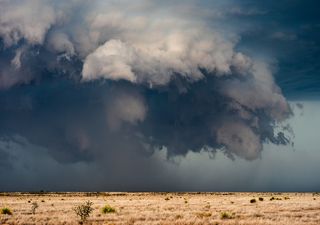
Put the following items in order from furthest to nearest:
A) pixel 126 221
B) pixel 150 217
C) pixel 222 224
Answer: pixel 150 217, pixel 126 221, pixel 222 224

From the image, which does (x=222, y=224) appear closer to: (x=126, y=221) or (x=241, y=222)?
(x=241, y=222)

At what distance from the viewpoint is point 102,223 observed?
31344 mm

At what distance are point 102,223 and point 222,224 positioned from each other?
30.0 feet

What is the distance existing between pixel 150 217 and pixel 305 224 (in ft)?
42.4

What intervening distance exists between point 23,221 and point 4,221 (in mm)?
1486

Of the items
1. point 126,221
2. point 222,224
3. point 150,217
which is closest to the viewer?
point 222,224

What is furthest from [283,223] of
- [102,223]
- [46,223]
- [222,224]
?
[46,223]

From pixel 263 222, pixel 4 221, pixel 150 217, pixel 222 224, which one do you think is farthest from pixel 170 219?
pixel 4 221

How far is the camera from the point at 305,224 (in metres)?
30.8

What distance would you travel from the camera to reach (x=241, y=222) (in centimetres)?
3139

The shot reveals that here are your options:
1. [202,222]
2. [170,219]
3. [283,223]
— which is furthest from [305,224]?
[170,219]

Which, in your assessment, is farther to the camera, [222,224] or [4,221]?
[4,221]

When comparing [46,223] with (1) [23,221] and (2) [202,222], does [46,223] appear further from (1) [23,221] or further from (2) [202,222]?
(2) [202,222]

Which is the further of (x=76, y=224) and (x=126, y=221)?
(x=126, y=221)
